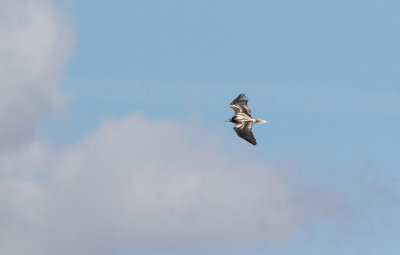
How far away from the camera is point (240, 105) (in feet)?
590

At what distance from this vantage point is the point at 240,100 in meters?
181

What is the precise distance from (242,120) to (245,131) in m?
3.38

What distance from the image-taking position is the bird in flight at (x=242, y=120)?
17130 centimetres

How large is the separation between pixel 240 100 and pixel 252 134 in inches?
422

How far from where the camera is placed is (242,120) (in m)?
175

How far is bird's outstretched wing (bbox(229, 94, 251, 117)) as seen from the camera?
587ft

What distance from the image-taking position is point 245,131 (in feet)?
566

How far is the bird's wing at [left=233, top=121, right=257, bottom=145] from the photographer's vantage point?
170500 millimetres

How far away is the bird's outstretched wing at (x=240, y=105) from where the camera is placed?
179 meters

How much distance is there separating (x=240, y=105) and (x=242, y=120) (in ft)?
17.7

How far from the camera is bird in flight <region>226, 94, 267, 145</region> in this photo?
171m

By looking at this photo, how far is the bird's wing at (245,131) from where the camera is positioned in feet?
559

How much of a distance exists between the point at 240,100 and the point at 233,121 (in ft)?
17.1

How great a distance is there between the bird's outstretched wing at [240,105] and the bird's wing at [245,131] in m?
4.08
